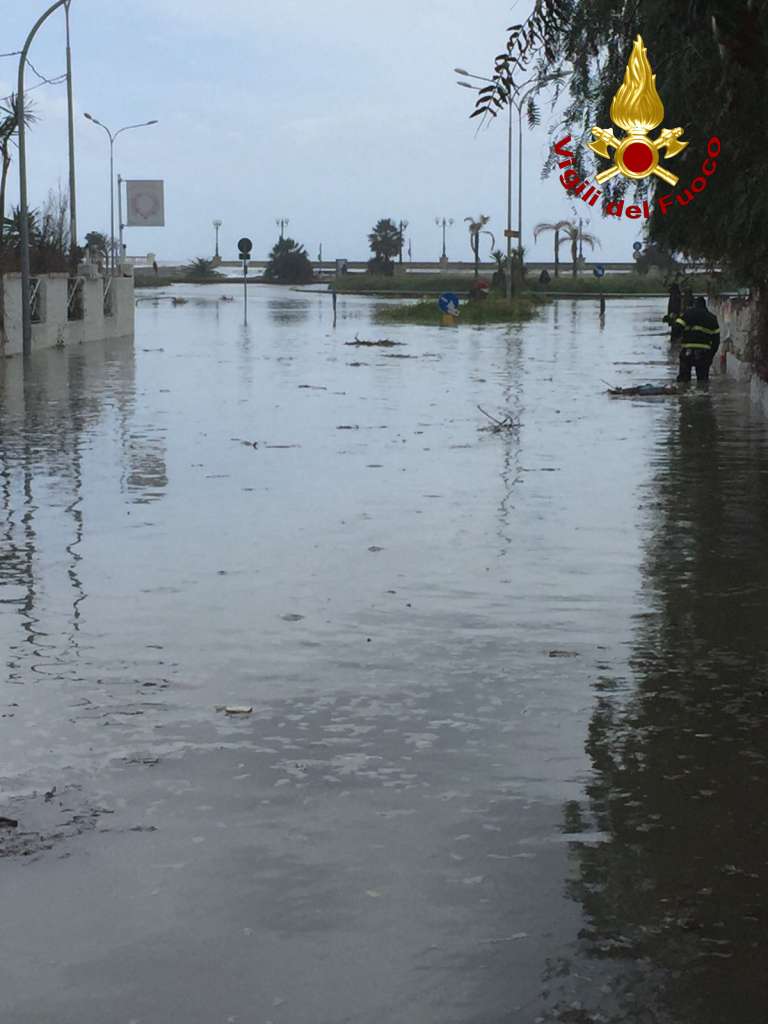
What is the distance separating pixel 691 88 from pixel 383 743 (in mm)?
6911

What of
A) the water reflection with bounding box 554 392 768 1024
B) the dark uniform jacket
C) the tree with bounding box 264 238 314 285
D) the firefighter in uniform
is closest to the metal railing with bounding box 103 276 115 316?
the firefighter in uniform

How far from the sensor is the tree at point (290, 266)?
142 metres

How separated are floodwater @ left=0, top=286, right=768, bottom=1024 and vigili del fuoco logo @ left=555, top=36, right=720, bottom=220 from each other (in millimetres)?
2381

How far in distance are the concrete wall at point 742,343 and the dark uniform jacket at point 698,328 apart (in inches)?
23.0

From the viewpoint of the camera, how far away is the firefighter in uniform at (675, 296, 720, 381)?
27.4 meters

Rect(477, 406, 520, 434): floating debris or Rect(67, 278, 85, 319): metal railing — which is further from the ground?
Rect(67, 278, 85, 319): metal railing

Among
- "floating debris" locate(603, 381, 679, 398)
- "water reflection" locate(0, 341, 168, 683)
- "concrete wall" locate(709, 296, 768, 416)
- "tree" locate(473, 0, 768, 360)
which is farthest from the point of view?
"floating debris" locate(603, 381, 679, 398)

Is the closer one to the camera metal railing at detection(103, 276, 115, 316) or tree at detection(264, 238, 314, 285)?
metal railing at detection(103, 276, 115, 316)

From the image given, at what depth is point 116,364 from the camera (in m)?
34.4

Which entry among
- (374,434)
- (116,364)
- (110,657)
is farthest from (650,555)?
(116,364)

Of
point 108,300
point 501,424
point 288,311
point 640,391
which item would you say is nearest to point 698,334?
point 640,391

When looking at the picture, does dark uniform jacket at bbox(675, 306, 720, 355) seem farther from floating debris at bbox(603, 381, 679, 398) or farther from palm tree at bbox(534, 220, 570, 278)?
palm tree at bbox(534, 220, 570, 278)

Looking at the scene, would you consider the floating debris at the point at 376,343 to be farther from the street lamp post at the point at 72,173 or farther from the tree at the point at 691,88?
the tree at the point at 691,88

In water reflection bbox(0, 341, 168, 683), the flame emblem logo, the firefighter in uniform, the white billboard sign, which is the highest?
the white billboard sign
